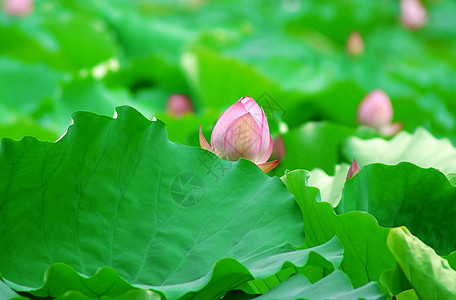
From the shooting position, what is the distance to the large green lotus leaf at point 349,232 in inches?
34.4

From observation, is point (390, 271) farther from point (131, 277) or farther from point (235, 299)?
point (131, 277)

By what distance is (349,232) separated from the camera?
885mm

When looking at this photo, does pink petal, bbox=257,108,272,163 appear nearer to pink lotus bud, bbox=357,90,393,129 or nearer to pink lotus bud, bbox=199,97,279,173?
pink lotus bud, bbox=199,97,279,173

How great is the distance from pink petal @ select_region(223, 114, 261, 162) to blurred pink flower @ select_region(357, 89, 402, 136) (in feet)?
2.89

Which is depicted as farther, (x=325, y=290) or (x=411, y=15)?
(x=411, y=15)

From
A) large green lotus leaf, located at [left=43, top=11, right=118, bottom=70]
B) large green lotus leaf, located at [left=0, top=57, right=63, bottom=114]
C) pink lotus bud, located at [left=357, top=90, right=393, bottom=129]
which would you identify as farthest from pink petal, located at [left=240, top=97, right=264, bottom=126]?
large green lotus leaf, located at [left=43, top=11, right=118, bottom=70]

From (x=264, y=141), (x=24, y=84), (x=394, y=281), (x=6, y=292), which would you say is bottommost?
(x=394, y=281)

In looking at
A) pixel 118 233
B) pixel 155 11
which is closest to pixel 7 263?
pixel 118 233

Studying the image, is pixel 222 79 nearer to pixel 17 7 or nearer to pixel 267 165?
pixel 17 7

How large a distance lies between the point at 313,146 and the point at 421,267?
2.58ft

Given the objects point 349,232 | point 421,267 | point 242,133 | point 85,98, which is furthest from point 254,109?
point 85,98

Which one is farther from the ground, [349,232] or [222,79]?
[222,79]

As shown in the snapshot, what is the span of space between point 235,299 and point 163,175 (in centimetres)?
18

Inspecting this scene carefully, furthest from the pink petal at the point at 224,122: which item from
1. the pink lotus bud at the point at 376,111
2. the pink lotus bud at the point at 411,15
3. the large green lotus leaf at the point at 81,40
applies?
the pink lotus bud at the point at 411,15
